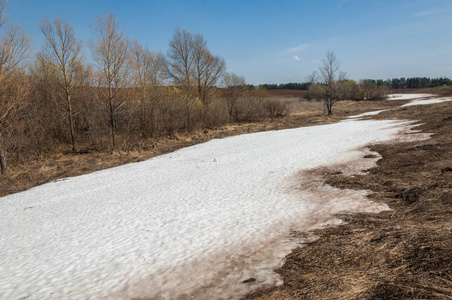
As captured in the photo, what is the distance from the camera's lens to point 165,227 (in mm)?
7445

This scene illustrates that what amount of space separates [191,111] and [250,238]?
2678cm

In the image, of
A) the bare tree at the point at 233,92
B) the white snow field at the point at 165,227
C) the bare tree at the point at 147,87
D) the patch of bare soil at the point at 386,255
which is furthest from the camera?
the bare tree at the point at 233,92

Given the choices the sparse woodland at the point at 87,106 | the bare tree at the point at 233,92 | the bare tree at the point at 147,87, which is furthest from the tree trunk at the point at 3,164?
the bare tree at the point at 233,92

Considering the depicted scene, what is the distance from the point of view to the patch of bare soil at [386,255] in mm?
3484

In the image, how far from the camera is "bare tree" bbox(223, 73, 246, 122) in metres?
41.0

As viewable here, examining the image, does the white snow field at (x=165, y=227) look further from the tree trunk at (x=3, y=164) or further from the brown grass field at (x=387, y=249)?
the tree trunk at (x=3, y=164)

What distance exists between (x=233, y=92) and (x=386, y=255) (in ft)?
126

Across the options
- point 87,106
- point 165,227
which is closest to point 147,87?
point 87,106

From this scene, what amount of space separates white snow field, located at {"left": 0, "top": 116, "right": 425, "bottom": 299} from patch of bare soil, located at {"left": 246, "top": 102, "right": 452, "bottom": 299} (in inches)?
17.8

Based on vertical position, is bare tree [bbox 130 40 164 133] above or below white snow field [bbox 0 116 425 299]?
above

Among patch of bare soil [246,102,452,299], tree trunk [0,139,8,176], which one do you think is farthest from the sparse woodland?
patch of bare soil [246,102,452,299]

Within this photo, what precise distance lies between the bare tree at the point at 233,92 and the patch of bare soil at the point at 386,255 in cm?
3382

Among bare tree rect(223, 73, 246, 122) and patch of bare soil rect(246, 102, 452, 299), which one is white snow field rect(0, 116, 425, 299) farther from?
bare tree rect(223, 73, 246, 122)

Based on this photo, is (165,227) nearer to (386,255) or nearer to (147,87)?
(386,255)
